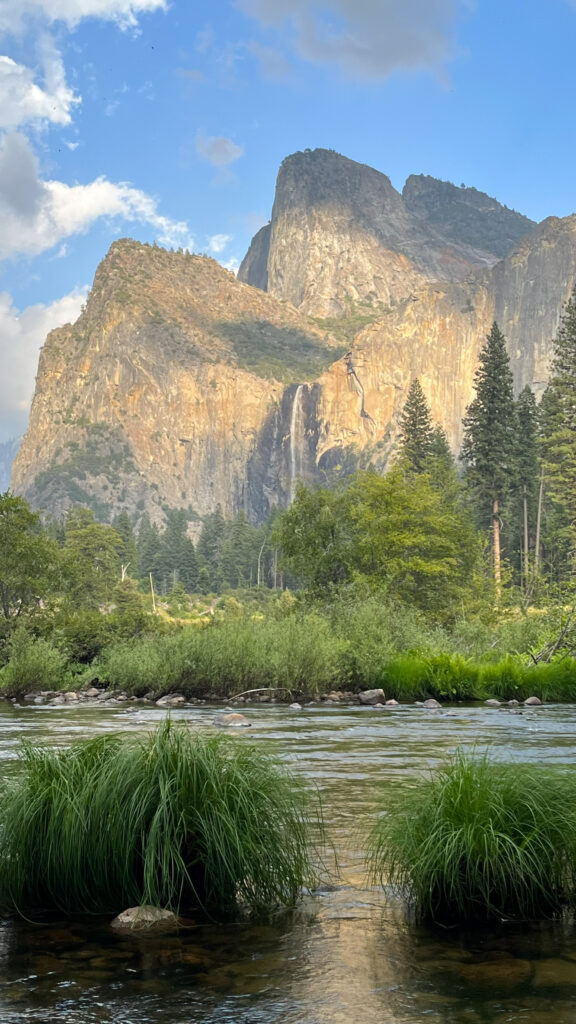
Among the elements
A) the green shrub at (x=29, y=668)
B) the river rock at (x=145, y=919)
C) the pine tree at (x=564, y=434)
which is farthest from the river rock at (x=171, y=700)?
the pine tree at (x=564, y=434)

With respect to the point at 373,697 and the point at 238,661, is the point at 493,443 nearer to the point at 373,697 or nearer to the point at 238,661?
the point at 238,661

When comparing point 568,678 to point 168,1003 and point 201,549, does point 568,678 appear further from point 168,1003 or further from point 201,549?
point 201,549

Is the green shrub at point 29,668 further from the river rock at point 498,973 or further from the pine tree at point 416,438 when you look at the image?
the pine tree at point 416,438

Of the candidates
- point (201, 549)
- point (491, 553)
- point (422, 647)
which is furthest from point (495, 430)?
point (201, 549)

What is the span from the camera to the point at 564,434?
6316 cm

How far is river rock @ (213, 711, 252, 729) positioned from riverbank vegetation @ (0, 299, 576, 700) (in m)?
5.93

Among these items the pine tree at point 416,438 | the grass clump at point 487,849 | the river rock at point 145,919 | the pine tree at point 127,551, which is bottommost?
the river rock at point 145,919

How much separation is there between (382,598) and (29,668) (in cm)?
1339

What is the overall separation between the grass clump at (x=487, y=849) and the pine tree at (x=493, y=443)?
197 ft

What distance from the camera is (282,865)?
561 cm

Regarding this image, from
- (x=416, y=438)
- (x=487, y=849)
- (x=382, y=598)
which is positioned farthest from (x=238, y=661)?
(x=416, y=438)

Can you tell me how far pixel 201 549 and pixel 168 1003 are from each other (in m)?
161

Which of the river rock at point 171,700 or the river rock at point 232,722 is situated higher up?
the river rock at point 232,722

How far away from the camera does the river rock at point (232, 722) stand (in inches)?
653
